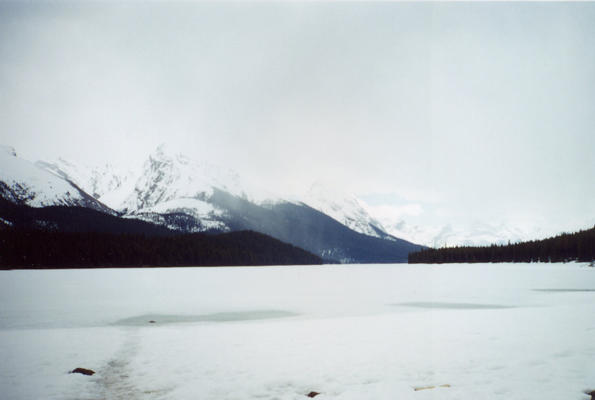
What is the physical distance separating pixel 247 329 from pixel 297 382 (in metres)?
8.67

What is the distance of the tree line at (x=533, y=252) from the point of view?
9676 cm

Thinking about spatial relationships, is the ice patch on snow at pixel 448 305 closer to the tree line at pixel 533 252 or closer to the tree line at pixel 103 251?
the tree line at pixel 533 252

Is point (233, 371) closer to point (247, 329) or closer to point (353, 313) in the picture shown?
point (247, 329)

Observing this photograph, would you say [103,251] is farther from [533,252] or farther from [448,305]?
A: [533,252]

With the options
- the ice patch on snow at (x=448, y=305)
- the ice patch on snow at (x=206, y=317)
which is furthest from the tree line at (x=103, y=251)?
the ice patch on snow at (x=448, y=305)

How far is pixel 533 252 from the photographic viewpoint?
11550 cm

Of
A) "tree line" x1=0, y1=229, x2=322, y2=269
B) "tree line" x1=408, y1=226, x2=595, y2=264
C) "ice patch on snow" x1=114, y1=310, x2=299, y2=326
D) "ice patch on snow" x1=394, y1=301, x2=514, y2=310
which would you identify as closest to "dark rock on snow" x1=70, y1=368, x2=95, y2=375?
"ice patch on snow" x1=114, y1=310, x2=299, y2=326

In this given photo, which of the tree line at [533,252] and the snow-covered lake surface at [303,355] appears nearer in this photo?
the snow-covered lake surface at [303,355]

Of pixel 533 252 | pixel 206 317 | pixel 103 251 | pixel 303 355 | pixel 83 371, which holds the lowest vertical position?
pixel 206 317

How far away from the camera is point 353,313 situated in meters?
24.9

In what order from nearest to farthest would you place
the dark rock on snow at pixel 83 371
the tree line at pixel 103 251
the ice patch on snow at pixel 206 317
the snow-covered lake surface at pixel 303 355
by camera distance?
the snow-covered lake surface at pixel 303 355 → the dark rock on snow at pixel 83 371 → the ice patch on snow at pixel 206 317 → the tree line at pixel 103 251

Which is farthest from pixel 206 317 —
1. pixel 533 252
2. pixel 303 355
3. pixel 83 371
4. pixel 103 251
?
pixel 533 252

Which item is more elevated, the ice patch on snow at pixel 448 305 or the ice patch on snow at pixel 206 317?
the ice patch on snow at pixel 448 305

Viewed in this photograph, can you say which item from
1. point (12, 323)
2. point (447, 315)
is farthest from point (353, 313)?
point (12, 323)
